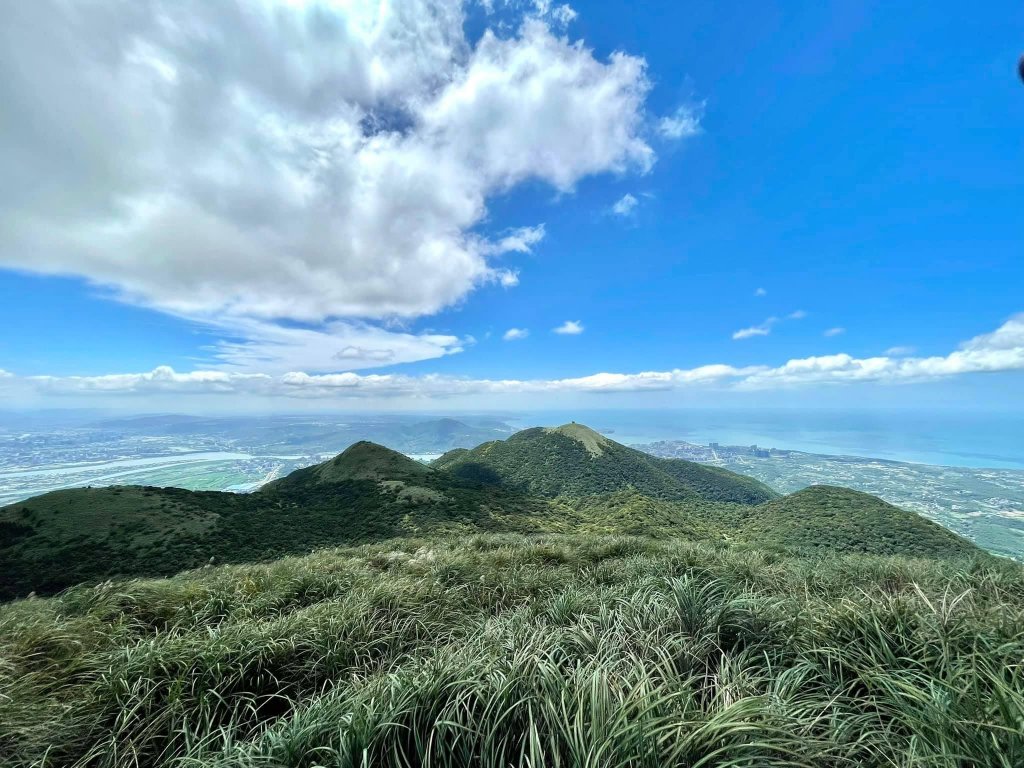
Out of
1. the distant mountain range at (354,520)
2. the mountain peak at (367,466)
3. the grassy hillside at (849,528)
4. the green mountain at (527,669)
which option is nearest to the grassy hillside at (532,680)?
the green mountain at (527,669)

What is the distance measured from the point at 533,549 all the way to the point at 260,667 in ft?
19.2

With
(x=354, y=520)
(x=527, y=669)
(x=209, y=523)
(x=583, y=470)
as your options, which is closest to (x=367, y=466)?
(x=354, y=520)

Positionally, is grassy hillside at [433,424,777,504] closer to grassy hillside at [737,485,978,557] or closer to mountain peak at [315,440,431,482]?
mountain peak at [315,440,431,482]

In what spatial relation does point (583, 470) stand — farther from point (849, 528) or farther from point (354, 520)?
point (354, 520)

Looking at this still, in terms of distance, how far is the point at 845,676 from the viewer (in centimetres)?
281

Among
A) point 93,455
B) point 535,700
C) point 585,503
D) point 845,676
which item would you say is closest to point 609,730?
point 535,700

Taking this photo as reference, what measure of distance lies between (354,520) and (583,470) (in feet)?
183

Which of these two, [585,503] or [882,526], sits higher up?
[882,526]

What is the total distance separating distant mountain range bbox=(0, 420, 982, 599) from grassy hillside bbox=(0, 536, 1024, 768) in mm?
10447

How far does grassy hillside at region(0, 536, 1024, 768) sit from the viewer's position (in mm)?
1976

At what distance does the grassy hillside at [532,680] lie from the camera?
198cm

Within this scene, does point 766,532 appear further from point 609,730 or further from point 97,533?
point 97,533

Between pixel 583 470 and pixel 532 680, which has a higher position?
pixel 532 680

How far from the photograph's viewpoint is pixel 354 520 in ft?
149
